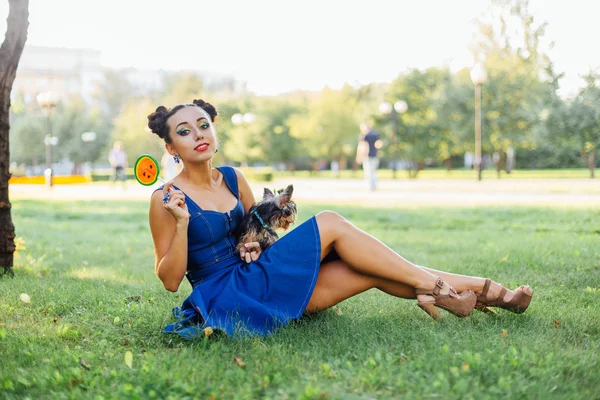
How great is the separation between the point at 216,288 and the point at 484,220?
697 cm

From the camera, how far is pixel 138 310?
13.6 feet

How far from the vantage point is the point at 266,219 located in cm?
370

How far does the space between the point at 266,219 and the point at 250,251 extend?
214mm

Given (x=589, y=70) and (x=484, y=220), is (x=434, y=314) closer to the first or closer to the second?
(x=484, y=220)

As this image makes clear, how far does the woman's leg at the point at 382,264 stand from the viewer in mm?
3434

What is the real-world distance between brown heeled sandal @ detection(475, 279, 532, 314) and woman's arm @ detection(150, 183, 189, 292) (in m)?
1.74

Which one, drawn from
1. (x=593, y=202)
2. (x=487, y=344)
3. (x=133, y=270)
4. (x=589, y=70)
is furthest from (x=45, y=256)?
(x=589, y=70)

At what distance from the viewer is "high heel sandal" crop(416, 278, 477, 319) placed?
11.4ft

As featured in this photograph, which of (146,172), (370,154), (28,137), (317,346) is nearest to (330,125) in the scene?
(28,137)

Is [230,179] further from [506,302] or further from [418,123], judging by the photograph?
[418,123]

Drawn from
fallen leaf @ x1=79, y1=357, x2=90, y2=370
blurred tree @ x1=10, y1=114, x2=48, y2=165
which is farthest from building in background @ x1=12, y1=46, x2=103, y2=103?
fallen leaf @ x1=79, y1=357, x2=90, y2=370

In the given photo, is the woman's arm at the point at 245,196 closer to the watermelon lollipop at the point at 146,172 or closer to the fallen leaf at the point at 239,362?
the watermelon lollipop at the point at 146,172

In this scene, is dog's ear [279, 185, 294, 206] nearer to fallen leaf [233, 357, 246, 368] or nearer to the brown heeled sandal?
fallen leaf [233, 357, 246, 368]

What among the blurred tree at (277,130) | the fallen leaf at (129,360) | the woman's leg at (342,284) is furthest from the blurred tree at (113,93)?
the fallen leaf at (129,360)
